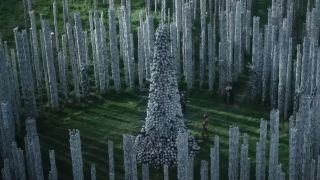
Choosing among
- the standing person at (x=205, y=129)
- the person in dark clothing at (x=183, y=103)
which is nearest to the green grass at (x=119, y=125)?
the standing person at (x=205, y=129)

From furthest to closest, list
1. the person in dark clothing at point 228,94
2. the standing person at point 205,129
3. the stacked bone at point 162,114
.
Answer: the person in dark clothing at point 228,94
the standing person at point 205,129
the stacked bone at point 162,114

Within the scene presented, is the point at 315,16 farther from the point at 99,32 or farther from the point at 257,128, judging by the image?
the point at 99,32

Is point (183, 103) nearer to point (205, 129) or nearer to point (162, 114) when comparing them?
point (205, 129)

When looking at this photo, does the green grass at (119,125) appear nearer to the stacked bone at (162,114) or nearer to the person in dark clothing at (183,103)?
the person in dark clothing at (183,103)

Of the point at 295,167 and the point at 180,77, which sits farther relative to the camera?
the point at 180,77

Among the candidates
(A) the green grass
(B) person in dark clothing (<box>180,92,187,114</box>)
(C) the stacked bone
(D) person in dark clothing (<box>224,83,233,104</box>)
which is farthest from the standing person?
(D) person in dark clothing (<box>224,83,233,104</box>)

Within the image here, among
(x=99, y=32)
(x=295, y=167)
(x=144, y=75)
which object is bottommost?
(x=295, y=167)

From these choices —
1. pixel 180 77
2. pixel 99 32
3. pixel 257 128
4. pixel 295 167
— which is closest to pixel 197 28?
pixel 180 77

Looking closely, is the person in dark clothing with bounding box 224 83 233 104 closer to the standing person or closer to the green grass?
the green grass

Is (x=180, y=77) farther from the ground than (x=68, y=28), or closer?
closer

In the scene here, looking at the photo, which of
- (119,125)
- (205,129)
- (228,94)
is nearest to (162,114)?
(205,129)
